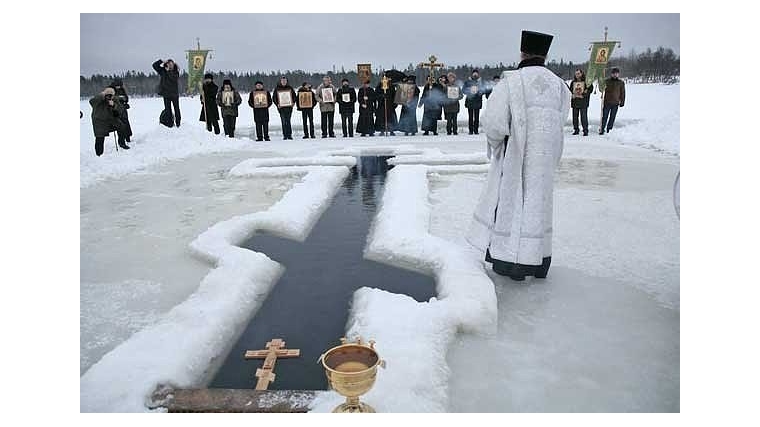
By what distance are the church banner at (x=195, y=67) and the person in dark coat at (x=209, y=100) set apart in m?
0.17

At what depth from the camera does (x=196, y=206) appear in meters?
5.65

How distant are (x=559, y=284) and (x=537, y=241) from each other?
371mm

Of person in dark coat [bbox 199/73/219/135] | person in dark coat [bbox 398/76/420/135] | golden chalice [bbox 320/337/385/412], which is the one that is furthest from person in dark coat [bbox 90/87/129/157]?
golden chalice [bbox 320/337/385/412]

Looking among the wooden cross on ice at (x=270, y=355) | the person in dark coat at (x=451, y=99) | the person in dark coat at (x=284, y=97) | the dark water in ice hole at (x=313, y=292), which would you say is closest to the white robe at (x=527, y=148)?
the dark water in ice hole at (x=313, y=292)

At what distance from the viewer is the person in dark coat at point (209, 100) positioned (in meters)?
11.7

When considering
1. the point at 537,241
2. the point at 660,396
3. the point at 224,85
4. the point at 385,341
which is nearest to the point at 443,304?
the point at 385,341

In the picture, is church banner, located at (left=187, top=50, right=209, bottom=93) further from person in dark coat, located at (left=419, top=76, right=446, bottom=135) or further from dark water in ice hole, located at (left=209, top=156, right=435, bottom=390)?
dark water in ice hole, located at (left=209, top=156, right=435, bottom=390)

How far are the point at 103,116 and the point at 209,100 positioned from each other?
3.48 metres

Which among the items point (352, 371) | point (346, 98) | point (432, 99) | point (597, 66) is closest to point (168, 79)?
point (346, 98)

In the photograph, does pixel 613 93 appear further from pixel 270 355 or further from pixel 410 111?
pixel 270 355

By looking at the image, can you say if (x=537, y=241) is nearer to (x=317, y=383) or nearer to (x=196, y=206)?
(x=317, y=383)

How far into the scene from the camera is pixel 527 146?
10.3 feet

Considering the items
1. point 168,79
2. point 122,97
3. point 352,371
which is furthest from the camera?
point 168,79

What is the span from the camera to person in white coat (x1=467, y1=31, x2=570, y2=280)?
3.10 m
